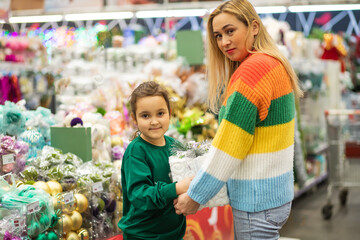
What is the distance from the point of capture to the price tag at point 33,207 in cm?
209

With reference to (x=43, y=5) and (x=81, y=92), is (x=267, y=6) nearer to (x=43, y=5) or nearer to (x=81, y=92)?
(x=81, y=92)

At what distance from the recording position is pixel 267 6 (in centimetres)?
503

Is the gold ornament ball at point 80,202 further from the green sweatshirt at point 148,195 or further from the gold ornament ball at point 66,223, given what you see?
the green sweatshirt at point 148,195

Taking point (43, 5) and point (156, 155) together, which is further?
point (43, 5)

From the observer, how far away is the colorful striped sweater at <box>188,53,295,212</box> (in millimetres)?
1771

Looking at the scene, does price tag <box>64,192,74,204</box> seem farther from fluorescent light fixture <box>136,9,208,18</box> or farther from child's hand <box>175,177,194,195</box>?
fluorescent light fixture <box>136,9,208,18</box>

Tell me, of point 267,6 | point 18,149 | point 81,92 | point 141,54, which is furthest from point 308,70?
point 18,149

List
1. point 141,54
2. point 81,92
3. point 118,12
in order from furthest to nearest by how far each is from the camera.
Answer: point 118,12 → point 141,54 → point 81,92

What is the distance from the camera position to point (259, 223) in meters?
1.87

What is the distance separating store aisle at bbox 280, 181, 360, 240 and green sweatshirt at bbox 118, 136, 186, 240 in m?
2.98

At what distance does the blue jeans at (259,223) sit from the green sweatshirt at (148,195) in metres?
0.28

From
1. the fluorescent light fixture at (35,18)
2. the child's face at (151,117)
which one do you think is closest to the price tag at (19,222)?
the child's face at (151,117)

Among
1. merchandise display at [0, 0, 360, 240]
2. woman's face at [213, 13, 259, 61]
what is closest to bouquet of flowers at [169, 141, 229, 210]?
merchandise display at [0, 0, 360, 240]

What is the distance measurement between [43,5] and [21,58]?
0.69m
